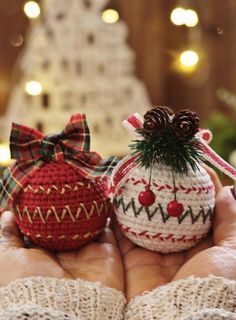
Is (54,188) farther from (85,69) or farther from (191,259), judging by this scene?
(85,69)

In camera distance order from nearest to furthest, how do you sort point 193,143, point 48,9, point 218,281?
1. point 218,281
2. point 193,143
3. point 48,9

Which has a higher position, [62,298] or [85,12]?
[85,12]

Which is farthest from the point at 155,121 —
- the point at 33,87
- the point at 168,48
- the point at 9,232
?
the point at 168,48

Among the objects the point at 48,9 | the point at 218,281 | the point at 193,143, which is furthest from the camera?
the point at 48,9

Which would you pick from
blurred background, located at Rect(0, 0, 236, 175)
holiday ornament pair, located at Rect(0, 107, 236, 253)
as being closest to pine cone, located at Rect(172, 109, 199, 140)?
holiday ornament pair, located at Rect(0, 107, 236, 253)

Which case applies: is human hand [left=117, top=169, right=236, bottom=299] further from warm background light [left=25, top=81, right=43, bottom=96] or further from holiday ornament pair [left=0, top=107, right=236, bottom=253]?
warm background light [left=25, top=81, right=43, bottom=96]

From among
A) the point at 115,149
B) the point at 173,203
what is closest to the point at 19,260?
the point at 173,203

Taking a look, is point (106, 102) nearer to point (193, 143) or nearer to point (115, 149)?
point (115, 149)
